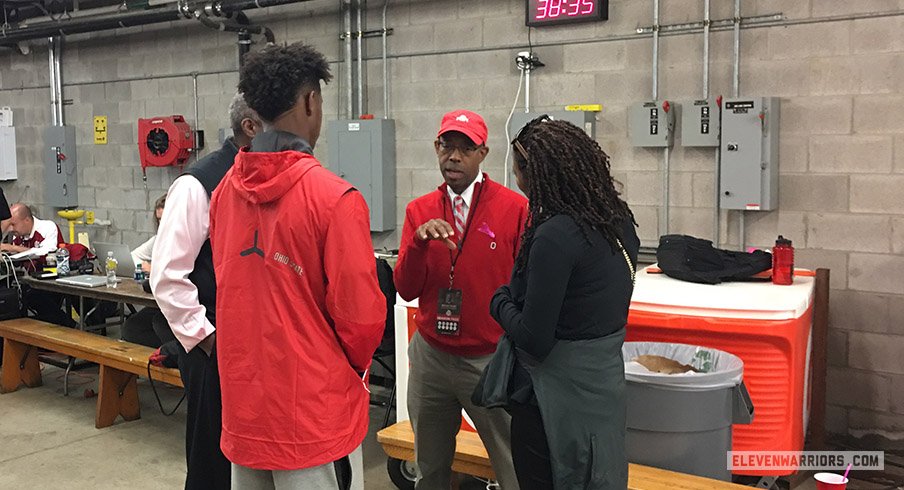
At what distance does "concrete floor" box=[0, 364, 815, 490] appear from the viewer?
3.76 meters

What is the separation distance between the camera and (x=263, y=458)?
168cm

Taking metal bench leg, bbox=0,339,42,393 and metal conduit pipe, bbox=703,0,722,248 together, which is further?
metal bench leg, bbox=0,339,42,393

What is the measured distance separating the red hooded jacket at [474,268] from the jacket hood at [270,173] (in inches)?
34.4

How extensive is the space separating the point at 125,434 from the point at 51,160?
13.7ft

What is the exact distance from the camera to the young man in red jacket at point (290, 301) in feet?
5.42

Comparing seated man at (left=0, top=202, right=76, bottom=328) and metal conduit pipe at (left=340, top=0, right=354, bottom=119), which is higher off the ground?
metal conduit pipe at (left=340, top=0, right=354, bottom=119)

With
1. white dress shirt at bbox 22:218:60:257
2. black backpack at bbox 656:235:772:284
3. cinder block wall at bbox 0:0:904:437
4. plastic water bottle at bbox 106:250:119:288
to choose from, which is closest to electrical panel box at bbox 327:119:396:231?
cinder block wall at bbox 0:0:904:437

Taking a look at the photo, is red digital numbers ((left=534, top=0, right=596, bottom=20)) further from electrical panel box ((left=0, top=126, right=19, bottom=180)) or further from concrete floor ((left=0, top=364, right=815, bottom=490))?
electrical panel box ((left=0, top=126, right=19, bottom=180))

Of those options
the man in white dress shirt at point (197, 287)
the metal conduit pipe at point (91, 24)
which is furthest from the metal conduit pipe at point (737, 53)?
the metal conduit pipe at point (91, 24)

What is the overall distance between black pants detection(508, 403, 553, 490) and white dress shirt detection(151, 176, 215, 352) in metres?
0.88

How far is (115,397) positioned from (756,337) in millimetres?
3546

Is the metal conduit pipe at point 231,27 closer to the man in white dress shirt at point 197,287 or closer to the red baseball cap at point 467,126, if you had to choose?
the red baseball cap at point 467,126

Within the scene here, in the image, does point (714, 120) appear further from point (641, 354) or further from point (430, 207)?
point (430, 207)

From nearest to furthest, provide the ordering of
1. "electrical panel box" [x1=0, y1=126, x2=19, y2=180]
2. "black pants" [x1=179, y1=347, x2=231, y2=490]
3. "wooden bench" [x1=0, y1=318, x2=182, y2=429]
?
1. "black pants" [x1=179, y1=347, x2=231, y2=490]
2. "wooden bench" [x1=0, y1=318, x2=182, y2=429]
3. "electrical panel box" [x1=0, y1=126, x2=19, y2=180]
